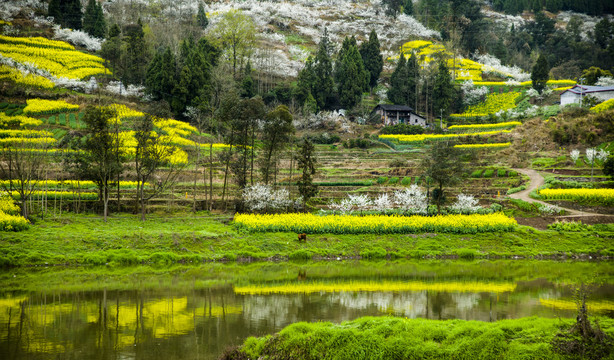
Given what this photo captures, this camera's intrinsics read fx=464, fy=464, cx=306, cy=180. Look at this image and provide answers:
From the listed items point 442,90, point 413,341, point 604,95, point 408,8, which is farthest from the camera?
point 408,8

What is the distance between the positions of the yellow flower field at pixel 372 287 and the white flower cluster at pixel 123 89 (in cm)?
4822

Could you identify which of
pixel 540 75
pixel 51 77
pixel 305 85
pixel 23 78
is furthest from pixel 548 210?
pixel 23 78

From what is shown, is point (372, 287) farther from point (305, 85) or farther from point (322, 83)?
point (322, 83)

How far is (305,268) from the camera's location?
23891 millimetres

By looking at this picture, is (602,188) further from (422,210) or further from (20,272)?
(20,272)

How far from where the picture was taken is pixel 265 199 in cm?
3425

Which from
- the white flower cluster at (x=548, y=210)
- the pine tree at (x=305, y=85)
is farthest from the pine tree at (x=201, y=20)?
the white flower cluster at (x=548, y=210)

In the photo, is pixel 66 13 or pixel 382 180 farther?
pixel 66 13

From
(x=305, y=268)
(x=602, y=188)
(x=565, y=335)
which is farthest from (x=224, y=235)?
(x=602, y=188)

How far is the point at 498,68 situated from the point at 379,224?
7257cm

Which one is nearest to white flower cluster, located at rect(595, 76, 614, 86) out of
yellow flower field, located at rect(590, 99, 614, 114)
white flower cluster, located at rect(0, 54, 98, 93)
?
yellow flower field, located at rect(590, 99, 614, 114)

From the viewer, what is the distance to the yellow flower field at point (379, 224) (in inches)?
1183

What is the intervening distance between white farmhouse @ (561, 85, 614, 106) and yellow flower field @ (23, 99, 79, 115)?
63.1 meters

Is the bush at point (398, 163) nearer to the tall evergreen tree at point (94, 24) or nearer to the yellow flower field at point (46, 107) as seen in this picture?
the yellow flower field at point (46, 107)
